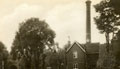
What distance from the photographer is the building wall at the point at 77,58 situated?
75.6 m

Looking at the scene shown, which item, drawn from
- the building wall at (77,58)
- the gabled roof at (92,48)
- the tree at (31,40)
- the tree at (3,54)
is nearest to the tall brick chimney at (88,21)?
the gabled roof at (92,48)

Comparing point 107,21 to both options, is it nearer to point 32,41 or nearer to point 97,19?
point 97,19

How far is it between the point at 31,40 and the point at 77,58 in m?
12.8

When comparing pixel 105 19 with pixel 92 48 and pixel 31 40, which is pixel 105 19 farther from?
pixel 31 40

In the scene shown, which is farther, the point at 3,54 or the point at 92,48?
the point at 3,54

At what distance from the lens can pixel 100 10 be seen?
64375 millimetres

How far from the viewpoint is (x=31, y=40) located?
263 ft

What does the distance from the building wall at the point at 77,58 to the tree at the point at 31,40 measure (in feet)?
26.0

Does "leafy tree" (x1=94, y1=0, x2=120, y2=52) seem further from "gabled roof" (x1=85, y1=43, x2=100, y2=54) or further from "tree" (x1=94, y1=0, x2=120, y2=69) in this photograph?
"gabled roof" (x1=85, y1=43, x2=100, y2=54)

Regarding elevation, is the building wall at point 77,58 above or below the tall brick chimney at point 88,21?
below

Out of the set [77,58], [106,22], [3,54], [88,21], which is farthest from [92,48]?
[3,54]

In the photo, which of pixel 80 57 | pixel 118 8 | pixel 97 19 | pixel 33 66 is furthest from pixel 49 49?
pixel 118 8

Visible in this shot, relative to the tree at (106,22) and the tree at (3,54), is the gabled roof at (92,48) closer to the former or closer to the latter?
the tree at (106,22)

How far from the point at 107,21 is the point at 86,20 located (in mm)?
15745
